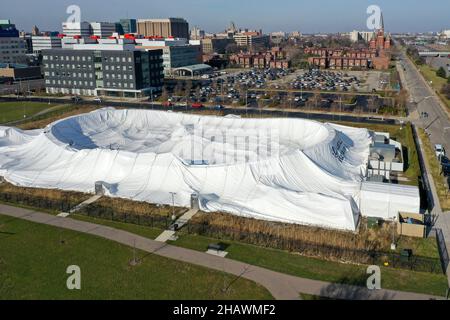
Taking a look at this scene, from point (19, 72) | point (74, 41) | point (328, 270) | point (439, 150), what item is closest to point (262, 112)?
point (439, 150)

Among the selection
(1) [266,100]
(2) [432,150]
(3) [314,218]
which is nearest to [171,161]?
(3) [314,218]

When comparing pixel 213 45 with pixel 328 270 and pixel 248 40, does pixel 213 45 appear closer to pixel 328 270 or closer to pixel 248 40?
pixel 248 40

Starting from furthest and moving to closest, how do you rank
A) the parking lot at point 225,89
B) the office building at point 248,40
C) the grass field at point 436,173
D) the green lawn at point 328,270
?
the office building at point 248,40
the parking lot at point 225,89
the grass field at point 436,173
the green lawn at point 328,270

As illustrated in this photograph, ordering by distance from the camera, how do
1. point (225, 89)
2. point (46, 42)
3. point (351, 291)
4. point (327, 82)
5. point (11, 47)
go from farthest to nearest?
point (46, 42) < point (11, 47) < point (327, 82) < point (225, 89) < point (351, 291)

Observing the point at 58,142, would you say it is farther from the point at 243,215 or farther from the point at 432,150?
the point at 432,150

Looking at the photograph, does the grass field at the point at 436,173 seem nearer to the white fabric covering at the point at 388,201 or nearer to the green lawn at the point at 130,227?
the white fabric covering at the point at 388,201

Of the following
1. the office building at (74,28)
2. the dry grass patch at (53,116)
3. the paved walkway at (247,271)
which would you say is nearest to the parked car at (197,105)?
the dry grass patch at (53,116)

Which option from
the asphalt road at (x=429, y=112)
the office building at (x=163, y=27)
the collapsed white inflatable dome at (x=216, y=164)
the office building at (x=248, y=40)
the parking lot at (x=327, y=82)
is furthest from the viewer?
the office building at (x=248, y=40)
